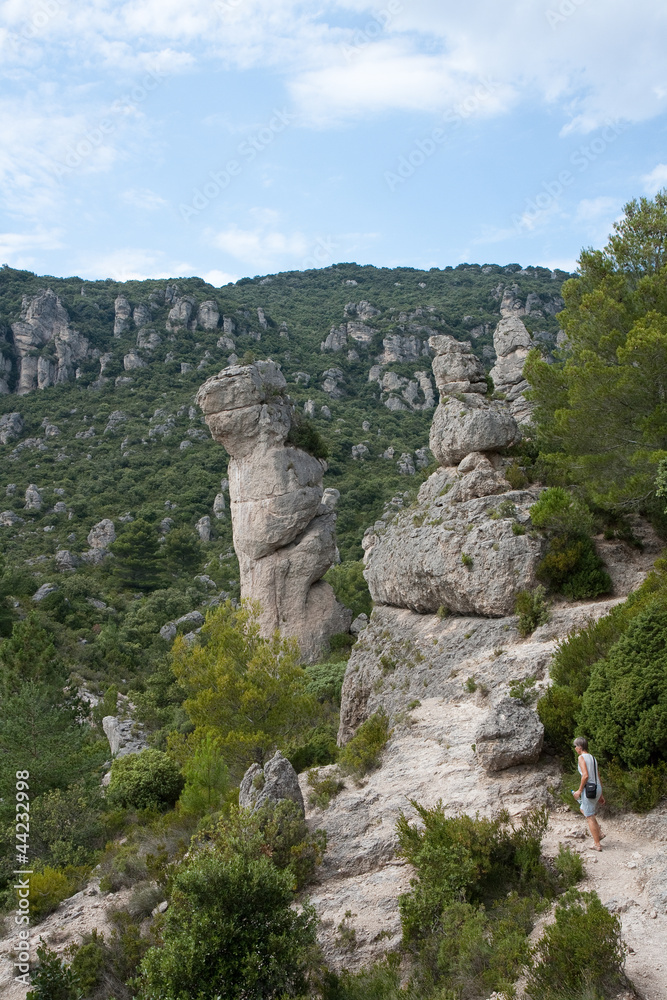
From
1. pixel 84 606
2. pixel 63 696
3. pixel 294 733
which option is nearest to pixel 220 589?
pixel 84 606

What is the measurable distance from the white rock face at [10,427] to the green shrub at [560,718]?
6573 centimetres

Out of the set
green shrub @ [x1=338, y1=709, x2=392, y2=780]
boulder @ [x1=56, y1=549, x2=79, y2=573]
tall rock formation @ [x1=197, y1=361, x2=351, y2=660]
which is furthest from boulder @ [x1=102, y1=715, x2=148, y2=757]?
boulder @ [x1=56, y1=549, x2=79, y2=573]

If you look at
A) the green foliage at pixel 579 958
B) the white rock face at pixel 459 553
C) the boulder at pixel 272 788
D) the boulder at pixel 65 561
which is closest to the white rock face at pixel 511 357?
the white rock face at pixel 459 553

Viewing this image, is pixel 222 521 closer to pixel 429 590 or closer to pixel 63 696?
pixel 63 696

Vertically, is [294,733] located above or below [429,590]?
below

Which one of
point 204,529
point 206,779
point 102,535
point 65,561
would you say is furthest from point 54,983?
point 204,529

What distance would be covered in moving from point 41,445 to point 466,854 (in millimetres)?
64047

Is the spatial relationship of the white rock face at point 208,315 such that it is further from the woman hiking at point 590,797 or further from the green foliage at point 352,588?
the woman hiking at point 590,797

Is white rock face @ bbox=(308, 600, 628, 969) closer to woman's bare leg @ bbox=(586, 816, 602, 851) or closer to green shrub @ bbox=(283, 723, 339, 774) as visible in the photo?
green shrub @ bbox=(283, 723, 339, 774)

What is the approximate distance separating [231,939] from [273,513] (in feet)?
78.6

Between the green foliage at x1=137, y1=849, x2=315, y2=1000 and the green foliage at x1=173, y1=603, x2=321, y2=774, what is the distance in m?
6.77

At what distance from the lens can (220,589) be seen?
43844 millimetres

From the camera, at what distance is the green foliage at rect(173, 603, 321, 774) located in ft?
44.3

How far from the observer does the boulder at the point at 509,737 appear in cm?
884
